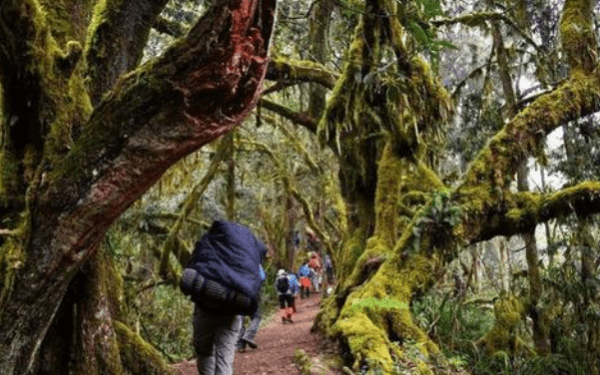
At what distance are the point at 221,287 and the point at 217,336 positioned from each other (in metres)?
0.58

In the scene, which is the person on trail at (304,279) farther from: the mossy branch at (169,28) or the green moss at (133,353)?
the green moss at (133,353)

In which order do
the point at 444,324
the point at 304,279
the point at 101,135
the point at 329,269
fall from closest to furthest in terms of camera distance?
the point at 101,135 → the point at 444,324 → the point at 304,279 → the point at 329,269

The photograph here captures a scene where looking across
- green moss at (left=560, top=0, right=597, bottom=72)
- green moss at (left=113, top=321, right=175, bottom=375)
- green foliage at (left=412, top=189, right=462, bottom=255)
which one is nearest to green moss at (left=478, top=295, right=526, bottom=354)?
green foliage at (left=412, top=189, right=462, bottom=255)

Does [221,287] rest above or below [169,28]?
below

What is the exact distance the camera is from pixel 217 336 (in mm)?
4793

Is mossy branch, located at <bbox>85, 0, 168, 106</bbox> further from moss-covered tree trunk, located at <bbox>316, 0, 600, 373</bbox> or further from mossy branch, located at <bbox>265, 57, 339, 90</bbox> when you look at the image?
mossy branch, located at <bbox>265, 57, 339, 90</bbox>

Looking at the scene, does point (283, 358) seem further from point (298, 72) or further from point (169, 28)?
point (169, 28)

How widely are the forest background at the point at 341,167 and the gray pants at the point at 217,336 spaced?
459 millimetres

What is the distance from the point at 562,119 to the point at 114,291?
579 cm

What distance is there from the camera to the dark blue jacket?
4.50m

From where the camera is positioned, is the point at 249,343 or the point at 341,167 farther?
the point at 341,167

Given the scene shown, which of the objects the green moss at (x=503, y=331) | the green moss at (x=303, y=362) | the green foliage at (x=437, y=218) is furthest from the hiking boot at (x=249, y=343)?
the green moss at (x=503, y=331)

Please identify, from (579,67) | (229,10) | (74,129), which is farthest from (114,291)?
(579,67)

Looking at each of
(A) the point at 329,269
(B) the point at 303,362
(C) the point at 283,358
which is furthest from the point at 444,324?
(A) the point at 329,269
